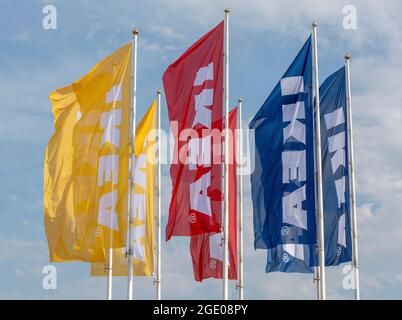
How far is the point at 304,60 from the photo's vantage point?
3653cm

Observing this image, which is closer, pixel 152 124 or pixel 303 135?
pixel 303 135

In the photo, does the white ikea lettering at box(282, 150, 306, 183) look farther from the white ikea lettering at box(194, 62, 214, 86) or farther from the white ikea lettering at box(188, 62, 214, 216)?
the white ikea lettering at box(194, 62, 214, 86)

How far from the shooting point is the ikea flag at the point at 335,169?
116 ft

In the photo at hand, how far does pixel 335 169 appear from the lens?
3662 centimetres

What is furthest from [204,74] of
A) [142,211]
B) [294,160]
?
[142,211]

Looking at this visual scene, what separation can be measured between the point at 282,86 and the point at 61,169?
402 inches

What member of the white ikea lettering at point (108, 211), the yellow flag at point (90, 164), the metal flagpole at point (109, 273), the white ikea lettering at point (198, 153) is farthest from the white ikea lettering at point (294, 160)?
the metal flagpole at point (109, 273)

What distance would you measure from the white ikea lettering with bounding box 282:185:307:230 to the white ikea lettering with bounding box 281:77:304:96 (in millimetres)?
4181

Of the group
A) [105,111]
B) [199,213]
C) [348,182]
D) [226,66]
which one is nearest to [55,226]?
[105,111]

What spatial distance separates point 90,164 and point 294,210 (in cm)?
857
